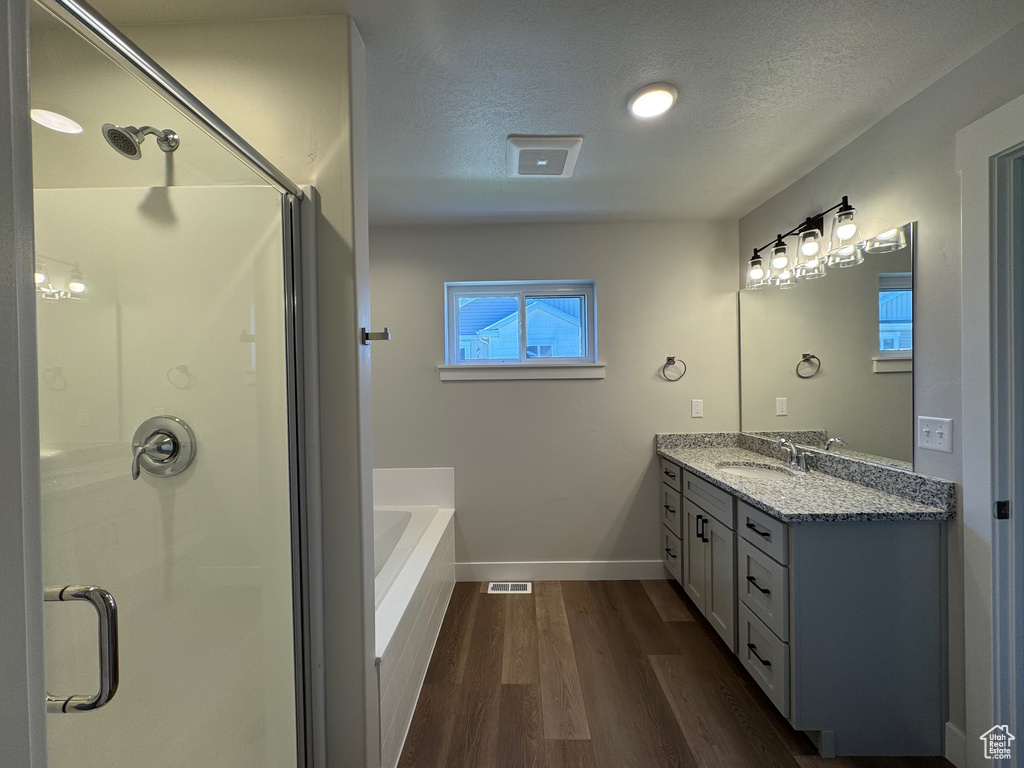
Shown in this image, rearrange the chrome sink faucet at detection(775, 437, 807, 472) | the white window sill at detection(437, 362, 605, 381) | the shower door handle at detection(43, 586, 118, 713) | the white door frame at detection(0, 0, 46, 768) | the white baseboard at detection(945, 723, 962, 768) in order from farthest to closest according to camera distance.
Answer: the white window sill at detection(437, 362, 605, 381), the chrome sink faucet at detection(775, 437, 807, 472), the white baseboard at detection(945, 723, 962, 768), the shower door handle at detection(43, 586, 118, 713), the white door frame at detection(0, 0, 46, 768)

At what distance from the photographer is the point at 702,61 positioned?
1.51 meters

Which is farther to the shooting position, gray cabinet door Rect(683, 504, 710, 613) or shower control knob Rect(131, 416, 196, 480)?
gray cabinet door Rect(683, 504, 710, 613)

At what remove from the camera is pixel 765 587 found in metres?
1.78

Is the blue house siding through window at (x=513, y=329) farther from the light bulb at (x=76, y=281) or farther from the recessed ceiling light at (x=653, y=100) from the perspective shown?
the light bulb at (x=76, y=281)

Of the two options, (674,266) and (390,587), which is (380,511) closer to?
(390,587)

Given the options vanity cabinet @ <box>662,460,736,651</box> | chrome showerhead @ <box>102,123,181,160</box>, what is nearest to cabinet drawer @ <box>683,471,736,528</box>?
vanity cabinet @ <box>662,460,736,651</box>

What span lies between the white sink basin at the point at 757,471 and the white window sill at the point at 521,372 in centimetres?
92

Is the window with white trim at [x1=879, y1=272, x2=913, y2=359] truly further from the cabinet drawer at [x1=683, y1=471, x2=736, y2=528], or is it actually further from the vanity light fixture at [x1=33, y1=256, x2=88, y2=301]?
the vanity light fixture at [x1=33, y1=256, x2=88, y2=301]

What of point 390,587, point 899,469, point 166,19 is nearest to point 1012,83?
point 899,469

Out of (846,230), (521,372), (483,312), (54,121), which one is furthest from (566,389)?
(54,121)

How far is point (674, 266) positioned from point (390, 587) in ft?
8.14

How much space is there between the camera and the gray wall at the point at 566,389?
303 cm

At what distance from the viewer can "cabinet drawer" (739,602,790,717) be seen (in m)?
1.66

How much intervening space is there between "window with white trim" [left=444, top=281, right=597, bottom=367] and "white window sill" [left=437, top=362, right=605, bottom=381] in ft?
0.49
